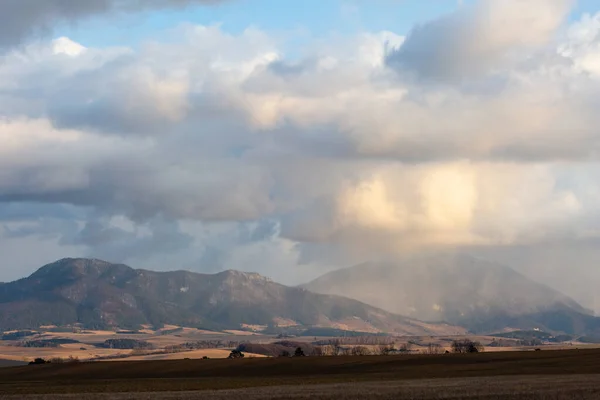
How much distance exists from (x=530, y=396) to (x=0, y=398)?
2657 inches

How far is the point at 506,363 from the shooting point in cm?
18862

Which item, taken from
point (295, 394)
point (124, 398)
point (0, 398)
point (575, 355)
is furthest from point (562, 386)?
point (575, 355)

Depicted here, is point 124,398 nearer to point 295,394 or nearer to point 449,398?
point 295,394

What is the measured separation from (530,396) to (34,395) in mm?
67168

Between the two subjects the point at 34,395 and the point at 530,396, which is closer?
the point at 530,396

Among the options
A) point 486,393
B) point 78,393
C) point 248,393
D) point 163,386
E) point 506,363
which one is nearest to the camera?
point 486,393

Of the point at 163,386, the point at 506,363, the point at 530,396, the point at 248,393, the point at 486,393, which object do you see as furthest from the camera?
the point at 506,363

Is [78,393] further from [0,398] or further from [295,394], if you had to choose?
[295,394]

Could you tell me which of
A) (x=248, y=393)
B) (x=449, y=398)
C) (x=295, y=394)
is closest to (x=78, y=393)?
(x=248, y=393)

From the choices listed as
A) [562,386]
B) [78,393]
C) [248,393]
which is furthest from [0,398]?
[562,386]

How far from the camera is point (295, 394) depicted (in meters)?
106

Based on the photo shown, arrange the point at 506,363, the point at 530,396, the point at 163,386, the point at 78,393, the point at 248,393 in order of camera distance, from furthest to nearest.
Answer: the point at 506,363
the point at 163,386
the point at 78,393
the point at 248,393
the point at 530,396

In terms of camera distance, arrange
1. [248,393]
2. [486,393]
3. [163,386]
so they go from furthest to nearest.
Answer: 1. [163,386]
2. [248,393]
3. [486,393]

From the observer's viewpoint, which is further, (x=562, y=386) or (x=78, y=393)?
(x=78, y=393)
